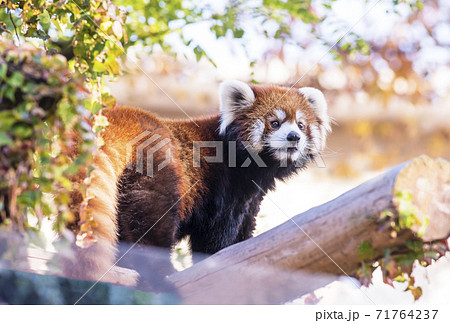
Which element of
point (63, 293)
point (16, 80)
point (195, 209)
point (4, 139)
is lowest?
point (195, 209)

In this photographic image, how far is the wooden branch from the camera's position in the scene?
159 cm

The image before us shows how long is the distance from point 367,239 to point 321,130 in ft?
4.87

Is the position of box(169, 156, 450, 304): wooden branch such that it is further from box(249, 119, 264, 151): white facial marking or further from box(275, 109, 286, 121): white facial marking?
box(275, 109, 286, 121): white facial marking

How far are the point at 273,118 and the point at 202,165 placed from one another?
528mm

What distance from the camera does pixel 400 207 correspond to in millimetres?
1535

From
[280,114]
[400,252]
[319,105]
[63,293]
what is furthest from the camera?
[319,105]

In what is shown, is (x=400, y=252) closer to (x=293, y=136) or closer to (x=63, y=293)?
(x=293, y=136)

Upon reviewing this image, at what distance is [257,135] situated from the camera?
2.76m

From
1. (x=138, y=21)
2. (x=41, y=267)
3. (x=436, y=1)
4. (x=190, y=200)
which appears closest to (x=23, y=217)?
(x=41, y=267)

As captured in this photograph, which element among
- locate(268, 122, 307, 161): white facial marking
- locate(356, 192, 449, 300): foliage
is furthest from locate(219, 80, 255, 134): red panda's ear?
locate(356, 192, 449, 300): foliage

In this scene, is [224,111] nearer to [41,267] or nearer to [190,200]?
[190,200]

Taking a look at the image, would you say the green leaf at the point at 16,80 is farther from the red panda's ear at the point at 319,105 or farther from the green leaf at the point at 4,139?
the red panda's ear at the point at 319,105

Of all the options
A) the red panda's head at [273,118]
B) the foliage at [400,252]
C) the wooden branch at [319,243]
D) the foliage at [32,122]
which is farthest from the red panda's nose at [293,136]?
the foliage at [32,122]

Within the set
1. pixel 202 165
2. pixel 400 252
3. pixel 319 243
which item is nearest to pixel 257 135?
pixel 202 165
